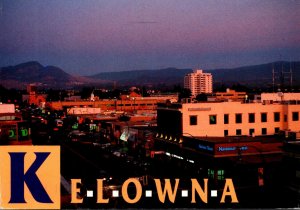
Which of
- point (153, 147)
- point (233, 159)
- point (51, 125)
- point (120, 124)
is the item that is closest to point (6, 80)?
point (51, 125)

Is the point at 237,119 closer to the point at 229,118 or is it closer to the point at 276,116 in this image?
Answer: the point at 229,118

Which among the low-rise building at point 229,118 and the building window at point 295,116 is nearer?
the low-rise building at point 229,118

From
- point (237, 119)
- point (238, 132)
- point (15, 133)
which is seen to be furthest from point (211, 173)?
point (15, 133)

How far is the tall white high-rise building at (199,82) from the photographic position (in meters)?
111

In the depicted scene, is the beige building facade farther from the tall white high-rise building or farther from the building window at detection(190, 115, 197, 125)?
the tall white high-rise building

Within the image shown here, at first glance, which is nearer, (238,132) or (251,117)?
(238,132)

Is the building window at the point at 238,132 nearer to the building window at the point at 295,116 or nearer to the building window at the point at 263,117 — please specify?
the building window at the point at 263,117

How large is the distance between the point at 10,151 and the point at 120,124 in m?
27.1

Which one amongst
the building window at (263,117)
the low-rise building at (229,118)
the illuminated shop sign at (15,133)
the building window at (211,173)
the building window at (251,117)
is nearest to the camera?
the building window at (211,173)

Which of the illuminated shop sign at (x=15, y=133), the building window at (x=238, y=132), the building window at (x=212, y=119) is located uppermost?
the building window at (x=212, y=119)

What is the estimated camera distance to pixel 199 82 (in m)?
113

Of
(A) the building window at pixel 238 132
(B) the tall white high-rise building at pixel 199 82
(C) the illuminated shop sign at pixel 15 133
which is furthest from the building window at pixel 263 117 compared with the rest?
(B) the tall white high-rise building at pixel 199 82

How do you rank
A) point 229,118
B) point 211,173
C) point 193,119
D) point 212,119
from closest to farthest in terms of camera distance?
point 211,173 → point 193,119 → point 212,119 → point 229,118

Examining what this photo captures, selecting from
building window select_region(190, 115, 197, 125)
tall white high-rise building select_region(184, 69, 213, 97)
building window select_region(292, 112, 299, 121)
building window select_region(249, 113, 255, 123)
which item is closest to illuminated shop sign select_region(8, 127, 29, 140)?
building window select_region(190, 115, 197, 125)
